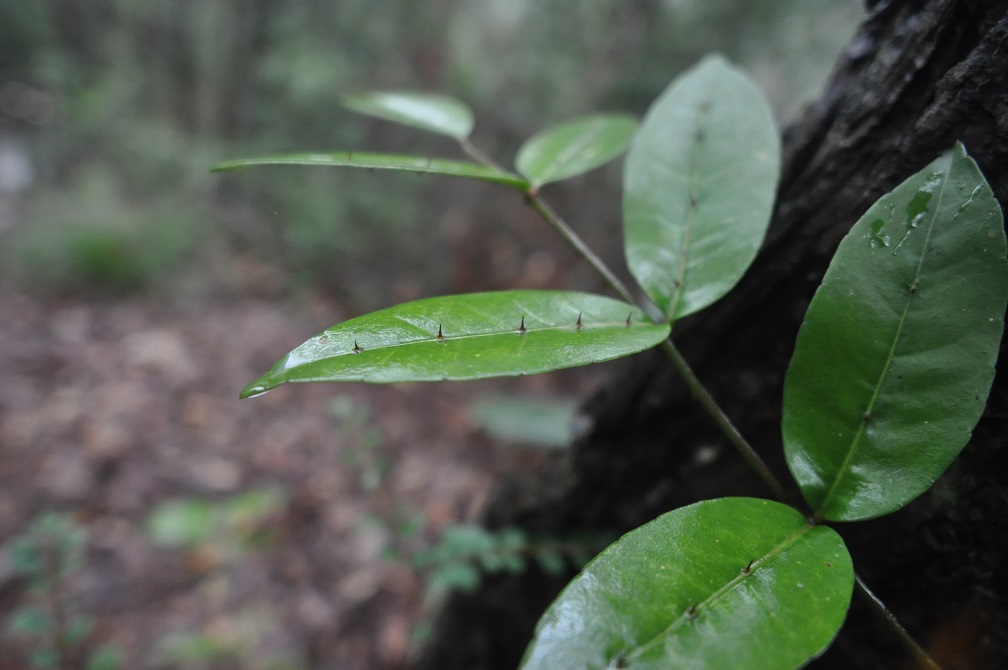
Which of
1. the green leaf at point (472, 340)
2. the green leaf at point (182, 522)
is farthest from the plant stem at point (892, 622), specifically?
the green leaf at point (182, 522)

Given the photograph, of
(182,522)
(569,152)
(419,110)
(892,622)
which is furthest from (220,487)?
(892,622)

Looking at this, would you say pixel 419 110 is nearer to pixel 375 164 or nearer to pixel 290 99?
pixel 375 164

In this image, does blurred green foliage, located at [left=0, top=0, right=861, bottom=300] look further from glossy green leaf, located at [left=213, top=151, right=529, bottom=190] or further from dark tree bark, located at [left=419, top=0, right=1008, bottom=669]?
glossy green leaf, located at [left=213, top=151, right=529, bottom=190]

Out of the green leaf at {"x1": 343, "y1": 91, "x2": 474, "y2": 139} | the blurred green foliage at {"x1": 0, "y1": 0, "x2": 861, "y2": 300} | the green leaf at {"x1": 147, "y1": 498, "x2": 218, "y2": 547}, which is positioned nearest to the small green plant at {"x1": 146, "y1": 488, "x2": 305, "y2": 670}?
the green leaf at {"x1": 147, "y1": 498, "x2": 218, "y2": 547}

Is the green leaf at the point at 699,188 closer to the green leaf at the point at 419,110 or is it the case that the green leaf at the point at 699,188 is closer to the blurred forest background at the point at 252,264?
the green leaf at the point at 419,110

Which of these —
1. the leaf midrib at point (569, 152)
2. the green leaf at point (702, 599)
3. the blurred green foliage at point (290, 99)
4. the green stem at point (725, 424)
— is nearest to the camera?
the green leaf at point (702, 599)

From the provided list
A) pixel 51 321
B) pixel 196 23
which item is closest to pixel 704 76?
pixel 51 321
